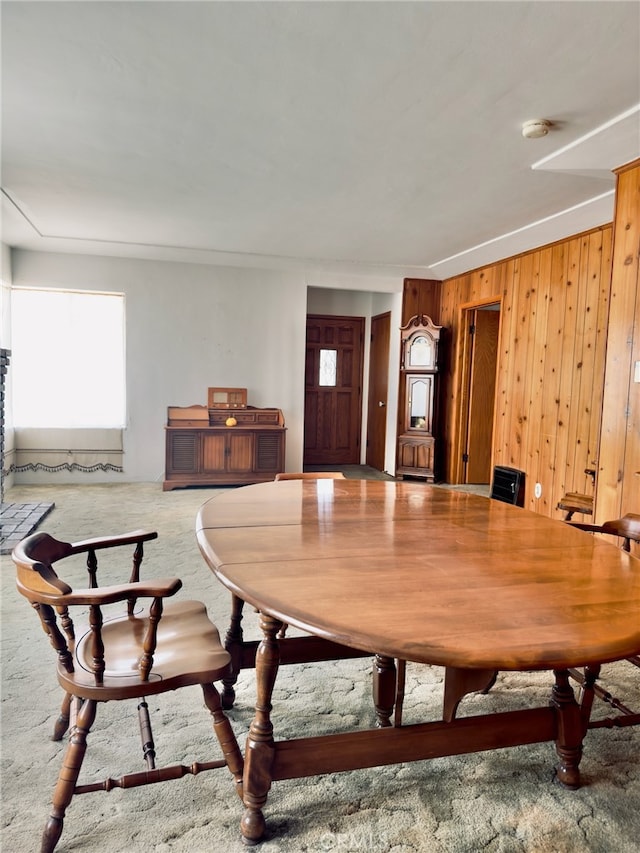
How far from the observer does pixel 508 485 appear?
409 centimetres

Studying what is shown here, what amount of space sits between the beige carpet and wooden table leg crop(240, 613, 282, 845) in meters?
0.05

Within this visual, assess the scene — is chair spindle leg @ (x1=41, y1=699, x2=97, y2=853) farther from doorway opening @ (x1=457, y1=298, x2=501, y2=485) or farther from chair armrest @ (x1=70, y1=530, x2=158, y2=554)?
doorway opening @ (x1=457, y1=298, x2=501, y2=485)

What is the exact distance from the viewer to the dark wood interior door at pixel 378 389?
7406 millimetres

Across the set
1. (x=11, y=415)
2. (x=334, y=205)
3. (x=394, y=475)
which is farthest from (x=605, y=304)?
(x=11, y=415)

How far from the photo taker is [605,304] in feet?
14.0

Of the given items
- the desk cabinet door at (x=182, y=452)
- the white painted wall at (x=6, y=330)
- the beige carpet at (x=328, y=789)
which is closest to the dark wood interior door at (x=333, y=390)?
the desk cabinet door at (x=182, y=452)

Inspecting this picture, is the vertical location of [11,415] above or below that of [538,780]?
above

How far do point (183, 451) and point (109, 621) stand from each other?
14.0 feet

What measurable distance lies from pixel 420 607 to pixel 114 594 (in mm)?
767

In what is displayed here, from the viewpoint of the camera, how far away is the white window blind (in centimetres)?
596

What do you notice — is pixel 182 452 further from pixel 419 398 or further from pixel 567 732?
pixel 567 732

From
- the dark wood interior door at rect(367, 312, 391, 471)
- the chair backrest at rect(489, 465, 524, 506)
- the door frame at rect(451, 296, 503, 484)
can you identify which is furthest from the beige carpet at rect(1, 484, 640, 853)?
the dark wood interior door at rect(367, 312, 391, 471)

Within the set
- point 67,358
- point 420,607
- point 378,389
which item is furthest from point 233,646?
point 378,389

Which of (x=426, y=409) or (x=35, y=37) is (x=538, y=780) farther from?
(x=426, y=409)
